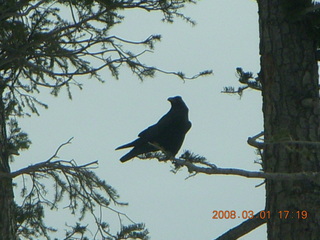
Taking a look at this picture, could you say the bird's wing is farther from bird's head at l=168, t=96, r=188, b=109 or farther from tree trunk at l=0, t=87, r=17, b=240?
tree trunk at l=0, t=87, r=17, b=240

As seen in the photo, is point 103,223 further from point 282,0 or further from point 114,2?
point 282,0

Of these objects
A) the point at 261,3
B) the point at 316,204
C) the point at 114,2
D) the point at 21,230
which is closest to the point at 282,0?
the point at 261,3

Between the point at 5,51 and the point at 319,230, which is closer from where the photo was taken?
the point at 319,230

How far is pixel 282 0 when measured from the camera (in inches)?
277

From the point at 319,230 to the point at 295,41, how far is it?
5.01ft

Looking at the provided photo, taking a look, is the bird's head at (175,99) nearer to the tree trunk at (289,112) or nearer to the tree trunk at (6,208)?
the tree trunk at (6,208)

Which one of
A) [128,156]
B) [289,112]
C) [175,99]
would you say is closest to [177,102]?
[175,99]

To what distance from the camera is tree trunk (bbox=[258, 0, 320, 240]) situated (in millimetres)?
6699

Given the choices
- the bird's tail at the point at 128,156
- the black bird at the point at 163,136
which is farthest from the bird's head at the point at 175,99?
the bird's tail at the point at 128,156

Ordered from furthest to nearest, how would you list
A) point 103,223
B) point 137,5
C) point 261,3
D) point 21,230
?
point 21,230, point 137,5, point 103,223, point 261,3

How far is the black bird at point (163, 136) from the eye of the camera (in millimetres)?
9656

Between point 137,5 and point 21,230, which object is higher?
point 137,5

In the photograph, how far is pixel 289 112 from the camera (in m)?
6.82

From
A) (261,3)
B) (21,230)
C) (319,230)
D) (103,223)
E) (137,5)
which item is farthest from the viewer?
(21,230)
